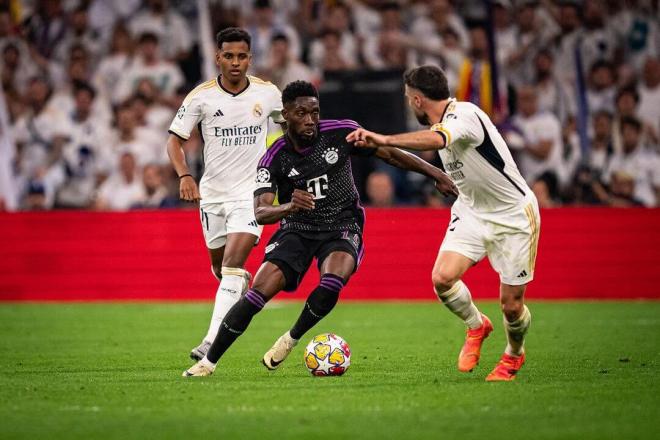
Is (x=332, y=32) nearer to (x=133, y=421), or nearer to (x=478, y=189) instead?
(x=478, y=189)

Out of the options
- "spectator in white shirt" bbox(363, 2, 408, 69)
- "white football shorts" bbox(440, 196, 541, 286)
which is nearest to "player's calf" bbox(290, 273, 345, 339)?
"white football shorts" bbox(440, 196, 541, 286)

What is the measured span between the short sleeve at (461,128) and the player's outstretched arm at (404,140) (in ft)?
0.32

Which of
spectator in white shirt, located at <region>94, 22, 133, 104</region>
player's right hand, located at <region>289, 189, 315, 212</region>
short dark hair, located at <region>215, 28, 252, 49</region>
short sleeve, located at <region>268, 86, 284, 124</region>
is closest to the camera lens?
player's right hand, located at <region>289, 189, 315, 212</region>

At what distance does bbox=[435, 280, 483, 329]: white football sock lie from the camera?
30.7 feet

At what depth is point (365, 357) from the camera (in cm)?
1088

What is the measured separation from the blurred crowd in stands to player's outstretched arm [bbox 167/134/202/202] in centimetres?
783

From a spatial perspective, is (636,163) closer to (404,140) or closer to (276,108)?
(276,108)

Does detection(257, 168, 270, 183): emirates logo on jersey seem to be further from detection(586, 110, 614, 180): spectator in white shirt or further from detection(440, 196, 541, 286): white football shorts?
detection(586, 110, 614, 180): spectator in white shirt

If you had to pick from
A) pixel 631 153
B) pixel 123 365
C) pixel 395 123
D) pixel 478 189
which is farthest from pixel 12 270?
pixel 478 189

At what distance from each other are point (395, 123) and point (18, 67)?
7.41 meters

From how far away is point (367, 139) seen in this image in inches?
326

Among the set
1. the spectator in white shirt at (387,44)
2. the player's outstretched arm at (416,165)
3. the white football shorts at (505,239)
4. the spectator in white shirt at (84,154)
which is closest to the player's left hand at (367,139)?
the player's outstretched arm at (416,165)

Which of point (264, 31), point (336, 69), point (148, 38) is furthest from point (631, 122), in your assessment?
point (148, 38)

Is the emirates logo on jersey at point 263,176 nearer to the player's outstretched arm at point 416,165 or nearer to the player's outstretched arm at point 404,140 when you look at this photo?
the player's outstretched arm at point 416,165
